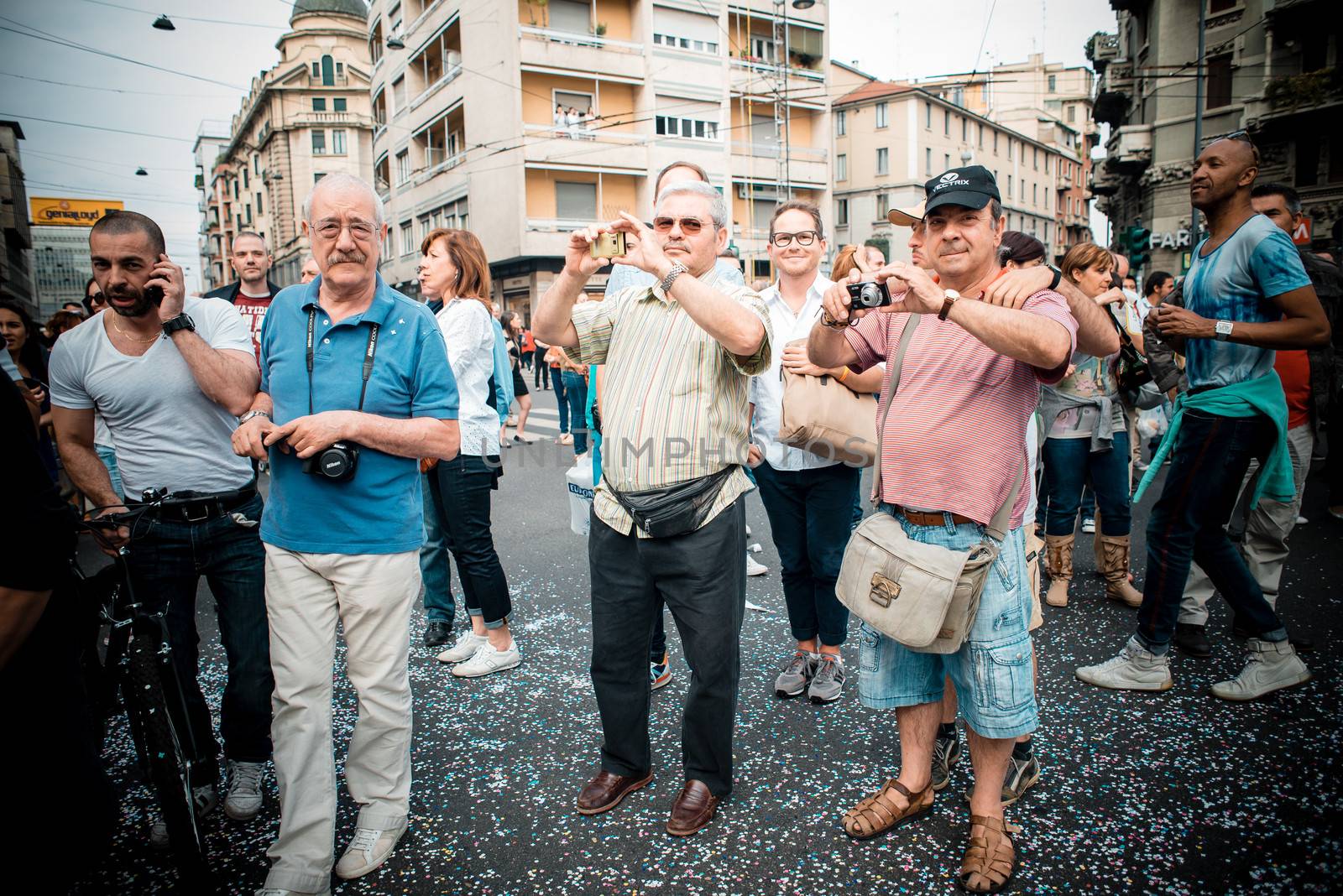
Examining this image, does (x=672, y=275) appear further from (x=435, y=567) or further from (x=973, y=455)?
(x=435, y=567)

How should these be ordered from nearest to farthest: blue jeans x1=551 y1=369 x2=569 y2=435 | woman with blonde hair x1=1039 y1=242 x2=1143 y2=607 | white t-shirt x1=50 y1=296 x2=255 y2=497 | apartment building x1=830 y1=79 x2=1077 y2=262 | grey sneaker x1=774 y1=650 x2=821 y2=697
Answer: white t-shirt x1=50 y1=296 x2=255 y2=497 → grey sneaker x1=774 y1=650 x2=821 y2=697 → woman with blonde hair x1=1039 y1=242 x2=1143 y2=607 → blue jeans x1=551 y1=369 x2=569 y2=435 → apartment building x1=830 y1=79 x2=1077 y2=262

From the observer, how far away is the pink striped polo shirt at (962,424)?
2305 mm

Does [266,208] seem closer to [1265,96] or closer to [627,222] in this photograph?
[1265,96]

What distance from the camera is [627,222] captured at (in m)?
2.34

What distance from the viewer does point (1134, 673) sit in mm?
3533

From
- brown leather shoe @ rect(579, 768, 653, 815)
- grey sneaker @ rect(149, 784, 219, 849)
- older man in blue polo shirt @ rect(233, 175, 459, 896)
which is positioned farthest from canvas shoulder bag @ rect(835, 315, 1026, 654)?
grey sneaker @ rect(149, 784, 219, 849)

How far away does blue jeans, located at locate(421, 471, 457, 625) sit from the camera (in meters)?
4.23

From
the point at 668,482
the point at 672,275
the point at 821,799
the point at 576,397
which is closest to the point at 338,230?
the point at 672,275

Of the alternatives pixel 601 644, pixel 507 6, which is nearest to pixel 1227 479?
pixel 601 644

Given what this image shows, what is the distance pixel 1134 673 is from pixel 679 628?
2349mm

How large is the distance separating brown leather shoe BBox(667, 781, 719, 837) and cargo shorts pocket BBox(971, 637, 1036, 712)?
999 mm

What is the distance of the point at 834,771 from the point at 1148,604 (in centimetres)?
179

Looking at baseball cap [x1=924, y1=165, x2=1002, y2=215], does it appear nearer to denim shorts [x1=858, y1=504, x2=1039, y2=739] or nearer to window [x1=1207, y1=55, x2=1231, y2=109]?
denim shorts [x1=858, y1=504, x2=1039, y2=739]

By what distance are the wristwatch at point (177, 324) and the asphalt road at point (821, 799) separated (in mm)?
1789
